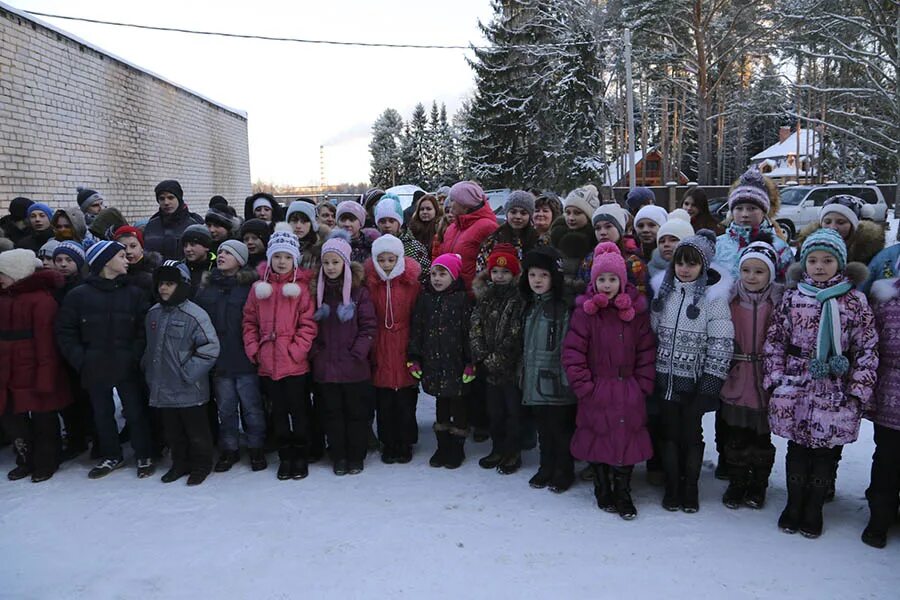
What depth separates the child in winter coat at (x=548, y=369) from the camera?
3820 mm

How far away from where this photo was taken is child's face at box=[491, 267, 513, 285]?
13.2ft

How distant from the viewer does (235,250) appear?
4262 mm

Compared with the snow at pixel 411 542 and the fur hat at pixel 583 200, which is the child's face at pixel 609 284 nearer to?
the fur hat at pixel 583 200

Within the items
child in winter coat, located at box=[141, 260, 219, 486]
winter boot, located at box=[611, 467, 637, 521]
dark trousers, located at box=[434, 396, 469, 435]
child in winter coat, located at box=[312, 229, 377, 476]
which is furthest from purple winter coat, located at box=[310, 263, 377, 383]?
winter boot, located at box=[611, 467, 637, 521]

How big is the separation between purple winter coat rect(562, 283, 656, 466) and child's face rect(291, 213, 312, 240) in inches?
92.0

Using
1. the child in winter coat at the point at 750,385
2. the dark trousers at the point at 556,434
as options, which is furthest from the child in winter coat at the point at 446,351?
the child in winter coat at the point at 750,385

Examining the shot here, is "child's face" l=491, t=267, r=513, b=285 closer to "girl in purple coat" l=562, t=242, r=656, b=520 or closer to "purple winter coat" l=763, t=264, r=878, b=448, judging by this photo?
"girl in purple coat" l=562, t=242, r=656, b=520

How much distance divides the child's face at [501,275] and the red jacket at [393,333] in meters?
0.67

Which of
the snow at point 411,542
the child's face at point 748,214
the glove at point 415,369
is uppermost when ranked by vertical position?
the child's face at point 748,214

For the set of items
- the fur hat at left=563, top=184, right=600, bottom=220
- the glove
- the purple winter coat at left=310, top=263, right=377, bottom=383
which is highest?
the fur hat at left=563, top=184, right=600, bottom=220

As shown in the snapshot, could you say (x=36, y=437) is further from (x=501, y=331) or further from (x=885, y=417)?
(x=885, y=417)

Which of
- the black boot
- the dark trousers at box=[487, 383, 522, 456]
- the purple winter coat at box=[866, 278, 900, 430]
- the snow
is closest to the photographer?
the snow

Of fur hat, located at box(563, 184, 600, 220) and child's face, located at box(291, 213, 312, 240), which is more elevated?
fur hat, located at box(563, 184, 600, 220)

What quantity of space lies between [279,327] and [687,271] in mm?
2663
